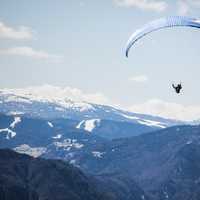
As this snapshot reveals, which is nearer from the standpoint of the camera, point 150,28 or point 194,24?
point 194,24

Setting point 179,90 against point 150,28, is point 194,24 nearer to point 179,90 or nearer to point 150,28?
point 150,28

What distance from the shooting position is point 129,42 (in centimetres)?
6056

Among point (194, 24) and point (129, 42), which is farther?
point (129, 42)

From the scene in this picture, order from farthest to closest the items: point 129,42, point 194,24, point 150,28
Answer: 1. point 129,42
2. point 150,28
3. point 194,24

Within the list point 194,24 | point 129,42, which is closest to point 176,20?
point 194,24

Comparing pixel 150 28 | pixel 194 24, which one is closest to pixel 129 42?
pixel 150 28

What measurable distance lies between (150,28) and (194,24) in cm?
559

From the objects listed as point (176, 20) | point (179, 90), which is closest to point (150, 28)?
point (176, 20)

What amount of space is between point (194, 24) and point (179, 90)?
1109 cm

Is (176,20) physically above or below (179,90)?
above

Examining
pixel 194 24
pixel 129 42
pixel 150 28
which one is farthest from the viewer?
pixel 129 42

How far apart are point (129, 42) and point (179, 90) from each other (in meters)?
8.85

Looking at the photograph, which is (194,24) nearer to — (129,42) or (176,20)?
(176,20)

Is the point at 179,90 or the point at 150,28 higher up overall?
the point at 150,28
